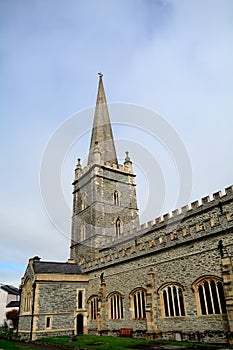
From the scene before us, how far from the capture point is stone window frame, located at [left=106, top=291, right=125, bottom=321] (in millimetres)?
22938

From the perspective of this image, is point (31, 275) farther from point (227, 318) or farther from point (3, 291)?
point (3, 291)

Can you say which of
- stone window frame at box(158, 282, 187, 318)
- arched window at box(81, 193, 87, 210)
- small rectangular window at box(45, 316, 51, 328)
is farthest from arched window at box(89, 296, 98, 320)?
arched window at box(81, 193, 87, 210)

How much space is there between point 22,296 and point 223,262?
22.2 meters

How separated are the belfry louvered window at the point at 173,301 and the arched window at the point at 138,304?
2222 millimetres

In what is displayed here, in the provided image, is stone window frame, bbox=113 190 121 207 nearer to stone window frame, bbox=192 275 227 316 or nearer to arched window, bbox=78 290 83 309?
arched window, bbox=78 290 83 309

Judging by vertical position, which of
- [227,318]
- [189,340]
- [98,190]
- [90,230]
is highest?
[98,190]

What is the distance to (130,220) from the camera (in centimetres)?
3934

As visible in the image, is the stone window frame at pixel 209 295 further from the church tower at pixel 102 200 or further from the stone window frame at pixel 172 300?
the church tower at pixel 102 200

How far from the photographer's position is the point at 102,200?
3744 cm

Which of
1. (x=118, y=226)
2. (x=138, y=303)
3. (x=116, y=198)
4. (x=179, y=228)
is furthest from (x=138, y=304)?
(x=116, y=198)

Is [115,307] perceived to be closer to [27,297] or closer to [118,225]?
[27,297]

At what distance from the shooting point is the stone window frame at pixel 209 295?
611 inches

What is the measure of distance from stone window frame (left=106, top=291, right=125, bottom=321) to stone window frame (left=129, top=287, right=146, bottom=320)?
127 cm

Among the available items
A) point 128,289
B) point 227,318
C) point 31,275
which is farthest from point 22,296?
point 227,318
